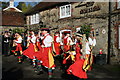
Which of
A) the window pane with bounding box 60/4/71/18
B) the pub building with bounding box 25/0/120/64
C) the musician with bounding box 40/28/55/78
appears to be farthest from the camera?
the window pane with bounding box 60/4/71/18

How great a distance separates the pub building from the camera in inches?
366

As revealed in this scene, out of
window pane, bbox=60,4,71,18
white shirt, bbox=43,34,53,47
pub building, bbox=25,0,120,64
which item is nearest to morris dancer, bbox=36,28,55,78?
white shirt, bbox=43,34,53,47

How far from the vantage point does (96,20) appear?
10516mm

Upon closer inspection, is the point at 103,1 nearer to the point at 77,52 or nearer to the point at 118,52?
the point at 118,52

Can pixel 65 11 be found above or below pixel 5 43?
above

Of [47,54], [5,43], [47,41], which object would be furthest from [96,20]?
[5,43]

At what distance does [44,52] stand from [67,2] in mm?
8572

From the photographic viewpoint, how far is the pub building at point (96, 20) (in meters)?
9.30

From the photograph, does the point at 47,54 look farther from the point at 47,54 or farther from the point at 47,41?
the point at 47,41

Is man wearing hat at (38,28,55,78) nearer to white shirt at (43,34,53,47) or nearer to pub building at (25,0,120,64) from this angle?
white shirt at (43,34,53,47)

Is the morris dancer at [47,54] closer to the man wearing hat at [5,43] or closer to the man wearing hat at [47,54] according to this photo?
the man wearing hat at [47,54]

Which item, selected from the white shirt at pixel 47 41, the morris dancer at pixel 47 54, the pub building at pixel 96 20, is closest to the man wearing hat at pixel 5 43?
the pub building at pixel 96 20

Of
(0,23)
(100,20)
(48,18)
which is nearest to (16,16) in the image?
(0,23)

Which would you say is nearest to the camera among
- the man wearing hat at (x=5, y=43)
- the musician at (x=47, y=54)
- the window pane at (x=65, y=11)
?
the musician at (x=47, y=54)
